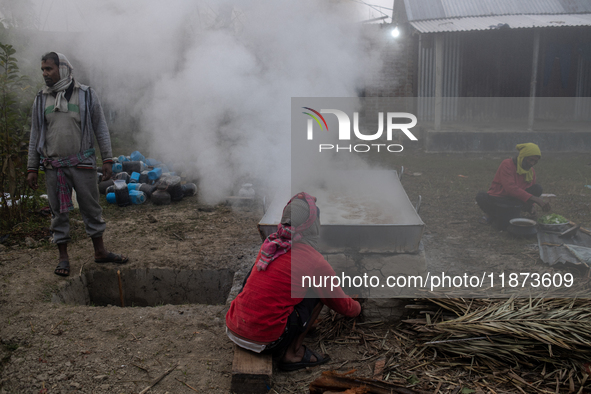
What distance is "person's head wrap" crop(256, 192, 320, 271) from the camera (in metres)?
2.29

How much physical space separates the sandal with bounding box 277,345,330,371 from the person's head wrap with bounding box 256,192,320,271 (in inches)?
23.3

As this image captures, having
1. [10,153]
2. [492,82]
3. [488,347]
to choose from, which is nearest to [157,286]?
[10,153]

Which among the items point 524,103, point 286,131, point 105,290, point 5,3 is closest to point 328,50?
point 286,131

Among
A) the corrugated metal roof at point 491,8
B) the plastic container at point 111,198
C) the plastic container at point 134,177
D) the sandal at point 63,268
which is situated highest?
the corrugated metal roof at point 491,8

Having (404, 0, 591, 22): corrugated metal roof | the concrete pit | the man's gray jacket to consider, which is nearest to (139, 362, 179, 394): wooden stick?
the concrete pit

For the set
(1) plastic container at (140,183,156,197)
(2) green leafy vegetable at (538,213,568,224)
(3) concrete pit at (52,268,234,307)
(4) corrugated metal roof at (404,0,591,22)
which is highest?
(4) corrugated metal roof at (404,0,591,22)

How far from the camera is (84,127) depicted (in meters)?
3.44

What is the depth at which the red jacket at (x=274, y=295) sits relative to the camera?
7.30 feet

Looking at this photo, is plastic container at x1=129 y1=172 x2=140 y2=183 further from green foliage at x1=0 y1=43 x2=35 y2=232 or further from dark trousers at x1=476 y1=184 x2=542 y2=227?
dark trousers at x1=476 y1=184 x2=542 y2=227

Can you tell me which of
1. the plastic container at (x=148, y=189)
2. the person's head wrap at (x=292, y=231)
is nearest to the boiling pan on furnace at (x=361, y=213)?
the person's head wrap at (x=292, y=231)

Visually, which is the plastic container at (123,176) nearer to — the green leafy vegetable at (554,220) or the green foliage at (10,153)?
the green foliage at (10,153)

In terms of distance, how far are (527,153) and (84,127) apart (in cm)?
446

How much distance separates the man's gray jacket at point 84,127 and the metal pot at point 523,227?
4.10m

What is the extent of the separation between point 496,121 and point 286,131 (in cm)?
722
